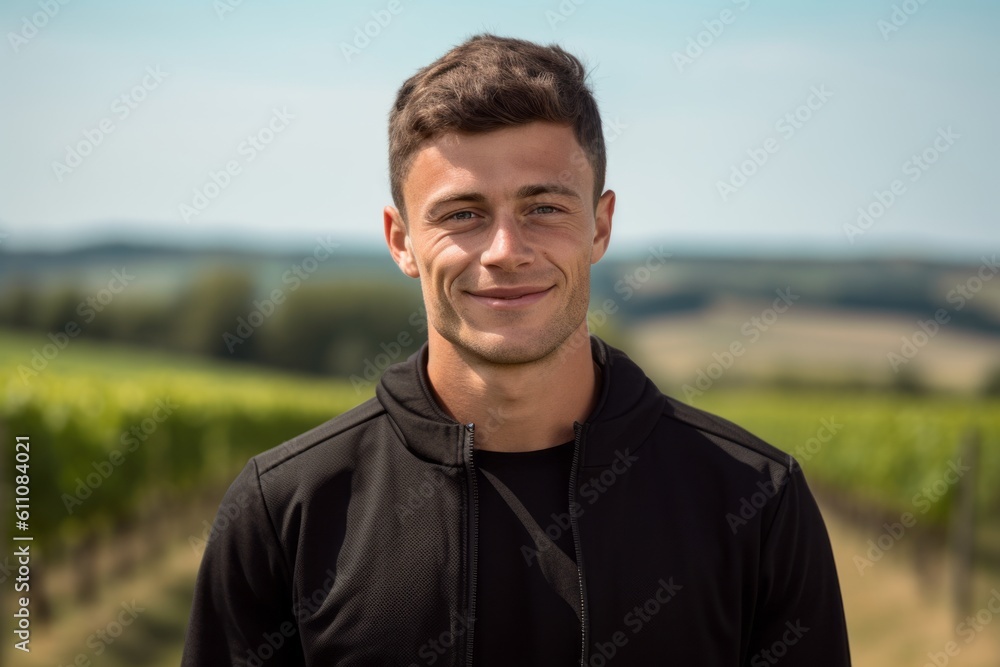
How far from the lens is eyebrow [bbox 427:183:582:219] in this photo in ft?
7.54

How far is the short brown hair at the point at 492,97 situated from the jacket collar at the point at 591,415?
0.42m

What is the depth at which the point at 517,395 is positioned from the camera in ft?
7.91

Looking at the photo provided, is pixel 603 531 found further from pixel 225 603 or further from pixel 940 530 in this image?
pixel 940 530

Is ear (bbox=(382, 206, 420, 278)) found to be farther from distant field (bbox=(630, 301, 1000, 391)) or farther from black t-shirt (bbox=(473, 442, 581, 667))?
distant field (bbox=(630, 301, 1000, 391))

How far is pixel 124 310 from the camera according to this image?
2692 inches

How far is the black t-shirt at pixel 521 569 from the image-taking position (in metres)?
2.26

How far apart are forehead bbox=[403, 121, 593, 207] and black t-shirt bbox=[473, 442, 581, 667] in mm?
639

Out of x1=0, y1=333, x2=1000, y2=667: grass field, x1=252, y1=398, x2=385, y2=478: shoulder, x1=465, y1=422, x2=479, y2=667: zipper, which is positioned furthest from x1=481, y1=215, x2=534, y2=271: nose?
x1=0, y1=333, x2=1000, y2=667: grass field

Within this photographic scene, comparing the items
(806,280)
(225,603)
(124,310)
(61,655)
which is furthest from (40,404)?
(806,280)

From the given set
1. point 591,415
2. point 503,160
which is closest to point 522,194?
point 503,160

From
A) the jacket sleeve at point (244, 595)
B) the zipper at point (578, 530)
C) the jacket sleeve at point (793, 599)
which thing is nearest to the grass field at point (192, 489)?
the jacket sleeve at point (244, 595)

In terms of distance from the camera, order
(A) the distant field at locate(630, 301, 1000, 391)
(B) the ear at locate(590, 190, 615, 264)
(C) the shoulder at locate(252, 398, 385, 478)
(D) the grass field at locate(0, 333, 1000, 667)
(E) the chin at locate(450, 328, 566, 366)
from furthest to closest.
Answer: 1. (A) the distant field at locate(630, 301, 1000, 391)
2. (D) the grass field at locate(0, 333, 1000, 667)
3. (B) the ear at locate(590, 190, 615, 264)
4. (C) the shoulder at locate(252, 398, 385, 478)
5. (E) the chin at locate(450, 328, 566, 366)

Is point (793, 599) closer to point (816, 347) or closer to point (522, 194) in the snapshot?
point (522, 194)

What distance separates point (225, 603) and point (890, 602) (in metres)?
14.1
